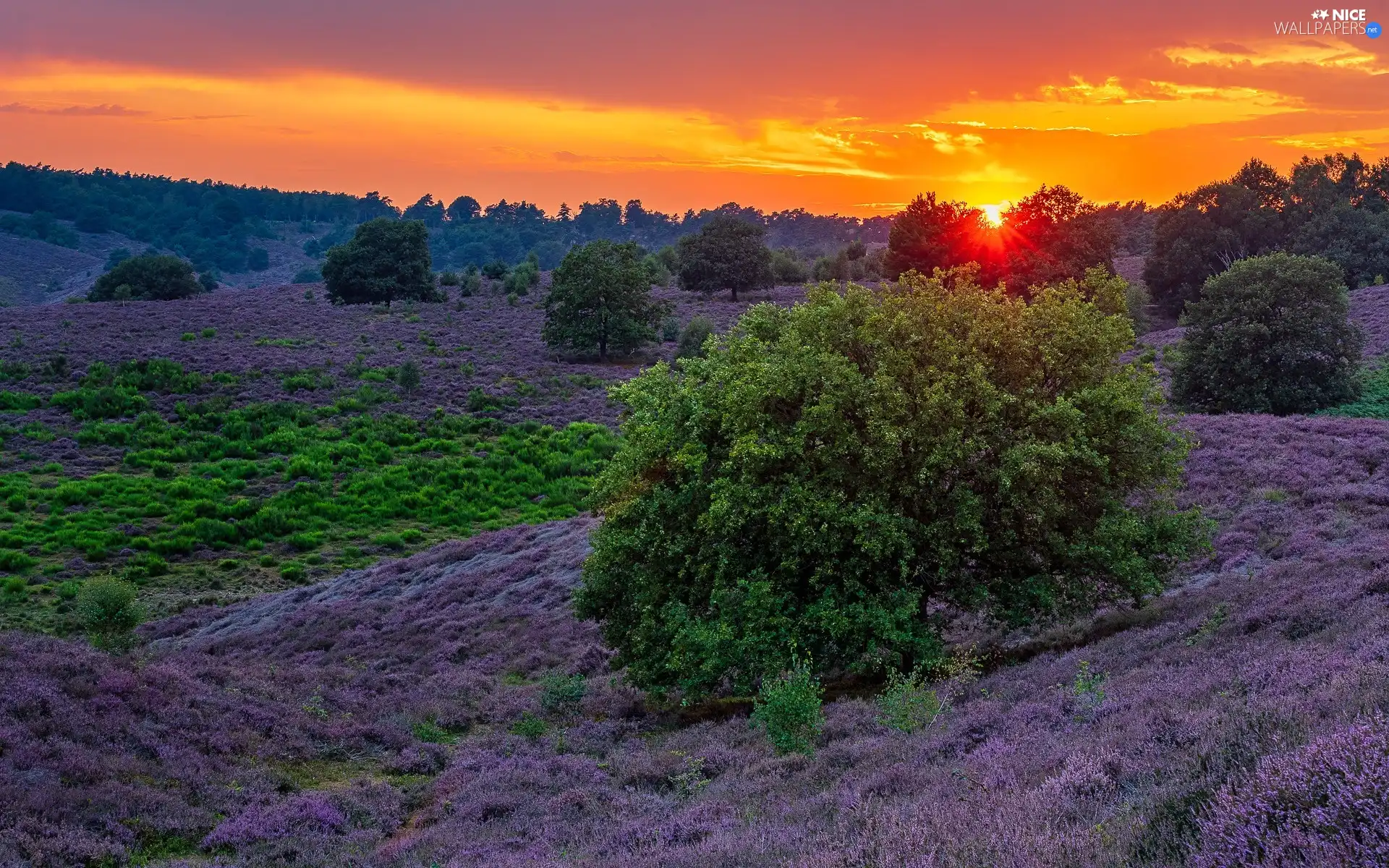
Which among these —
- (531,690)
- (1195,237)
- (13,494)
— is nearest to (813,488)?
(531,690)

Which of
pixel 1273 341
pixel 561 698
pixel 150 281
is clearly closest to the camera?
pixel 561 698

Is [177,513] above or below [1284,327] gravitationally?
below

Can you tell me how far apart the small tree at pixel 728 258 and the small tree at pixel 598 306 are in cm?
1917

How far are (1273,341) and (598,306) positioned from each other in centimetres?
4254

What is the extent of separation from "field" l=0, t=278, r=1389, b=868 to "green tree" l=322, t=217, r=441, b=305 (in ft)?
130

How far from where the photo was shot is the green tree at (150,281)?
8244 cm

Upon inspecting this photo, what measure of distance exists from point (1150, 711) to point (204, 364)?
59.6 metres

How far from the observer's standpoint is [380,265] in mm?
79250

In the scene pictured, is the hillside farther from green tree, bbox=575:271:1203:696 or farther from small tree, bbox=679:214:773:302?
small tree, bbox=679:214:773:302

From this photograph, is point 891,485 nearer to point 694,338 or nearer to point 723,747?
point 723,747

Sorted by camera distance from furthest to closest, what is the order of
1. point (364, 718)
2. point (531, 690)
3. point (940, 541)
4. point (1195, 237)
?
point (1195, 237) < point (531, 690) < point (364, 718) < point (940, 541)

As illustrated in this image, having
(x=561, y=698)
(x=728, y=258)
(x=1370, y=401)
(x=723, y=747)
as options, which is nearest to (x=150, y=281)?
(x=728, y=258)

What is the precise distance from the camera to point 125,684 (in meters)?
14.0

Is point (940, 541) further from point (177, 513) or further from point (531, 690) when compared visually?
point (177, 513)
